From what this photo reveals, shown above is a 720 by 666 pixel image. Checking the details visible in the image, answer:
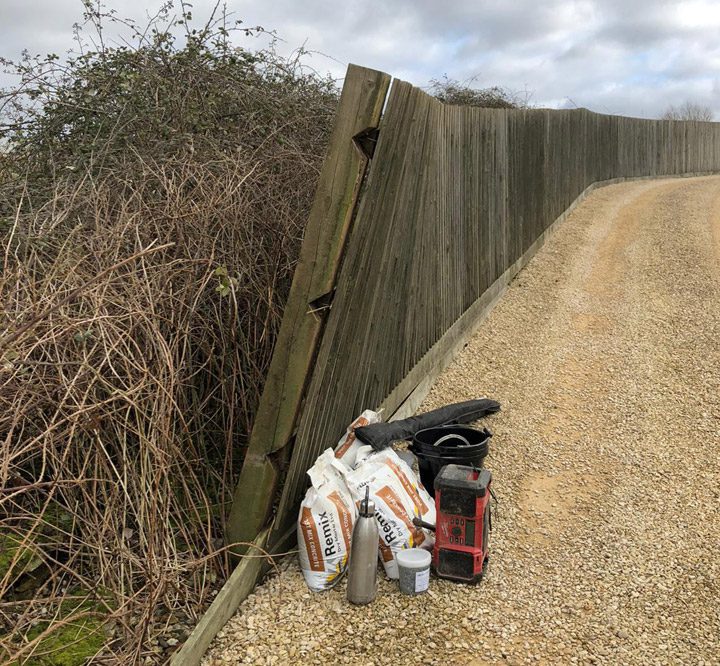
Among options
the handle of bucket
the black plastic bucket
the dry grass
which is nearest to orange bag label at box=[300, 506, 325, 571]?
the dry grass

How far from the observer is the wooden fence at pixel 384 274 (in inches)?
134

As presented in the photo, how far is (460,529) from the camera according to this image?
3477 millimetres

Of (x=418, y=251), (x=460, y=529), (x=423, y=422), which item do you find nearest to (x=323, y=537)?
(x=460, y=529)

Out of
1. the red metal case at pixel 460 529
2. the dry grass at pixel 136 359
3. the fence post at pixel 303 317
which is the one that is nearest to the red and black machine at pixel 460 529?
the red metal case at pixel 460 529

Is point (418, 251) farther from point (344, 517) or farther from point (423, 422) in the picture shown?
point (344, 517)

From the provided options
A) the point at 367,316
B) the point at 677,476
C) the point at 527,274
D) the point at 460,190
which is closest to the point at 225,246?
the point at 367,316

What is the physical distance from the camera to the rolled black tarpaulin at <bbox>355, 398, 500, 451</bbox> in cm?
389

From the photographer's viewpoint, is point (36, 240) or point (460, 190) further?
point (460, 190)

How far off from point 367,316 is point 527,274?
5.95m

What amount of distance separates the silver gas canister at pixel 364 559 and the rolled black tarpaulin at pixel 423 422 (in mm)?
577

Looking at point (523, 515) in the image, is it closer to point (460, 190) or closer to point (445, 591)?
point (445, 591)

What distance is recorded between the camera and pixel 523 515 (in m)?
4.20

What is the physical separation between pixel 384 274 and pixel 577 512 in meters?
1.86

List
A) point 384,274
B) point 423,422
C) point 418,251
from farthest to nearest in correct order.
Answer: point 418,251, point 423,422, point 384,274
